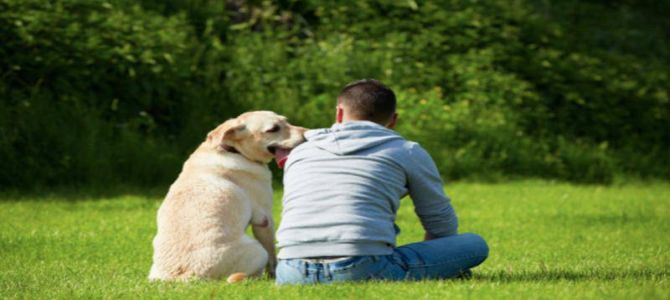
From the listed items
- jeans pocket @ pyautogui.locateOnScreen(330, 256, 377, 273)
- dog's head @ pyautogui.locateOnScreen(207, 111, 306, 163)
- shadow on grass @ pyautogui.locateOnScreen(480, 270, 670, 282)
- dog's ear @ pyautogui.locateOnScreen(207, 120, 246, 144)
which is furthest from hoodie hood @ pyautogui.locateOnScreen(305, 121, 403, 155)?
shadow on grass @ pyautogui.locateOnScreen(480, 270, 670, 282)

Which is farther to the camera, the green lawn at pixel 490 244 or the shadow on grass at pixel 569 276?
the shadow on grass at pixel 569 276

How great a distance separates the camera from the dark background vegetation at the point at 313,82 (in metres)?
12.4

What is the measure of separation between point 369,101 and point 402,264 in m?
0.93

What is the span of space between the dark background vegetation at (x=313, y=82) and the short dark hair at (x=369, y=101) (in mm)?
6642

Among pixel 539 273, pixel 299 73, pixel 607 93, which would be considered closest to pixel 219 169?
pixel 539 273

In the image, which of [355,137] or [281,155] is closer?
[355,137]

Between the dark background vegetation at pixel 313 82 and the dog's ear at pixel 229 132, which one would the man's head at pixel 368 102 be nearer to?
the dog's ear at pixel 229 132

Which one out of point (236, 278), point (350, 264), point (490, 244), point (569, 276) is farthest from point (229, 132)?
point (490, 244)

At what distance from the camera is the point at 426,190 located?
19.4ft

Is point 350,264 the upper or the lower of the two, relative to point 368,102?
lower

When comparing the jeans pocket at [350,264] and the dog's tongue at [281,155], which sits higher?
the dog's tongue at [281,155]

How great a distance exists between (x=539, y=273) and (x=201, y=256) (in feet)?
6.94

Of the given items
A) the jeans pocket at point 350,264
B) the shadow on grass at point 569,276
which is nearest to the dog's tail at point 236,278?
the jeans pocket at point 350,264

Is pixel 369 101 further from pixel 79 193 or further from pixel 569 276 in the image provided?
pixel 79 193
